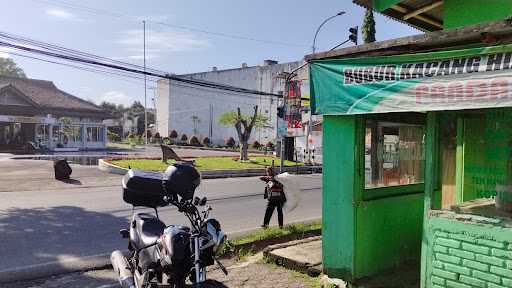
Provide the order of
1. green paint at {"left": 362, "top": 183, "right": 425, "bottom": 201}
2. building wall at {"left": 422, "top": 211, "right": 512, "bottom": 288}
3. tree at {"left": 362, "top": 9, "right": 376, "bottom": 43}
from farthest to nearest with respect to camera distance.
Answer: tree at {"left": 362, "top": 9, "right": 376, "bottom": 43}
green paint at {"left": 362, "top": 183, "right": 425, "bottom": 201}
building wall at {"left": 422, "top": 211, "right": 512, "bottom": 288}

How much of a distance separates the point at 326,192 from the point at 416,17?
4.75 metres

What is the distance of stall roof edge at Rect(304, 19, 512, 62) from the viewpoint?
4168 millimetres

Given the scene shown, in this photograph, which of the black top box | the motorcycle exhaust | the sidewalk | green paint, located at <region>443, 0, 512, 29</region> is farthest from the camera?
green paint, located at <region>443, 0, 512, 29</region>

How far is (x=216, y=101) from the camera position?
63.0m

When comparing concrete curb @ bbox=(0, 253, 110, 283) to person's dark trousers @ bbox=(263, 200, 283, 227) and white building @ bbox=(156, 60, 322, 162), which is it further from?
white building @ bbox=(156, 60, 322, 162)

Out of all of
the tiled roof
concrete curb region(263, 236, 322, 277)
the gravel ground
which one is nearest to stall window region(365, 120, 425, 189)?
concrete curb region(263, 236, 322, 277)

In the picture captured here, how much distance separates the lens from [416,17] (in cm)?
891

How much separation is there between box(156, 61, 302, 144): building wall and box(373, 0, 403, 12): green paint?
4227cm

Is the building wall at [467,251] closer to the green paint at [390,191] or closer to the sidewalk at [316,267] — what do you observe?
the sidewalk at [316,267]

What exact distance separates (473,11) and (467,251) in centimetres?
395

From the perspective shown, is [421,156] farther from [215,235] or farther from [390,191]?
[215,235]

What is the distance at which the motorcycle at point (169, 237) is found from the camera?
11.8 ft

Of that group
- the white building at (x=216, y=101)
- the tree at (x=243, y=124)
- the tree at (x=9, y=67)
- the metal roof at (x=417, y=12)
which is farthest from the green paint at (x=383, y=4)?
the tree at (x=9, y=67)

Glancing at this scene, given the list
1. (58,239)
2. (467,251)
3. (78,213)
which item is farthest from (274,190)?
(467,251)
